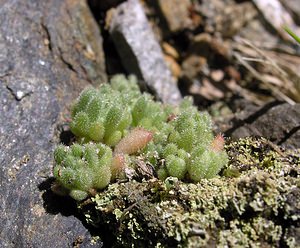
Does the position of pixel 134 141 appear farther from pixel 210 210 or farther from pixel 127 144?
pixel 210 210

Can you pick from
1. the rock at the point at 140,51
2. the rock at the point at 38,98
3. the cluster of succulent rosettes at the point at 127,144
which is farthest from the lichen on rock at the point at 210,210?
the rock at the point at 140,51

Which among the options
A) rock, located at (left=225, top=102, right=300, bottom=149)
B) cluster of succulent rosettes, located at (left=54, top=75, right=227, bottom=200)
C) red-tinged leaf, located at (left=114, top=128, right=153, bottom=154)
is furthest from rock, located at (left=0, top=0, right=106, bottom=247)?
rock, located at (left=225, top=102, right=300, bottom=149)

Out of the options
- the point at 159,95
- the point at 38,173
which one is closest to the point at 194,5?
the point at 159,95

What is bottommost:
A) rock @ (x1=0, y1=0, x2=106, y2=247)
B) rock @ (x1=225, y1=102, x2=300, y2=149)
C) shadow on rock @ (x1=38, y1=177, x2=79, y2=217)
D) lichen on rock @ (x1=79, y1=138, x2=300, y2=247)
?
rock @ (x1=225, y1=102, x2=300, y2=149)

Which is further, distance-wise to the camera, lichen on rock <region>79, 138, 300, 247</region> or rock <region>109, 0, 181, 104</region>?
rock <region>109, 0, 181, 104</region>

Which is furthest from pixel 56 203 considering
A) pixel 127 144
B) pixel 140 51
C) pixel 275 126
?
pixel 140 51

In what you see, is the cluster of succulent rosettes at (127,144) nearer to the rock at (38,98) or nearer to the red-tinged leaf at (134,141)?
the red-tinged leaf at (134,141)

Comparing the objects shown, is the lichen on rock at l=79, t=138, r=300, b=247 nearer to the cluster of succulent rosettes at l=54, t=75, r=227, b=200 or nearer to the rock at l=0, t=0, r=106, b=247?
the cluster of succulent rosettes at l=54, t=75, r=227, b=200
